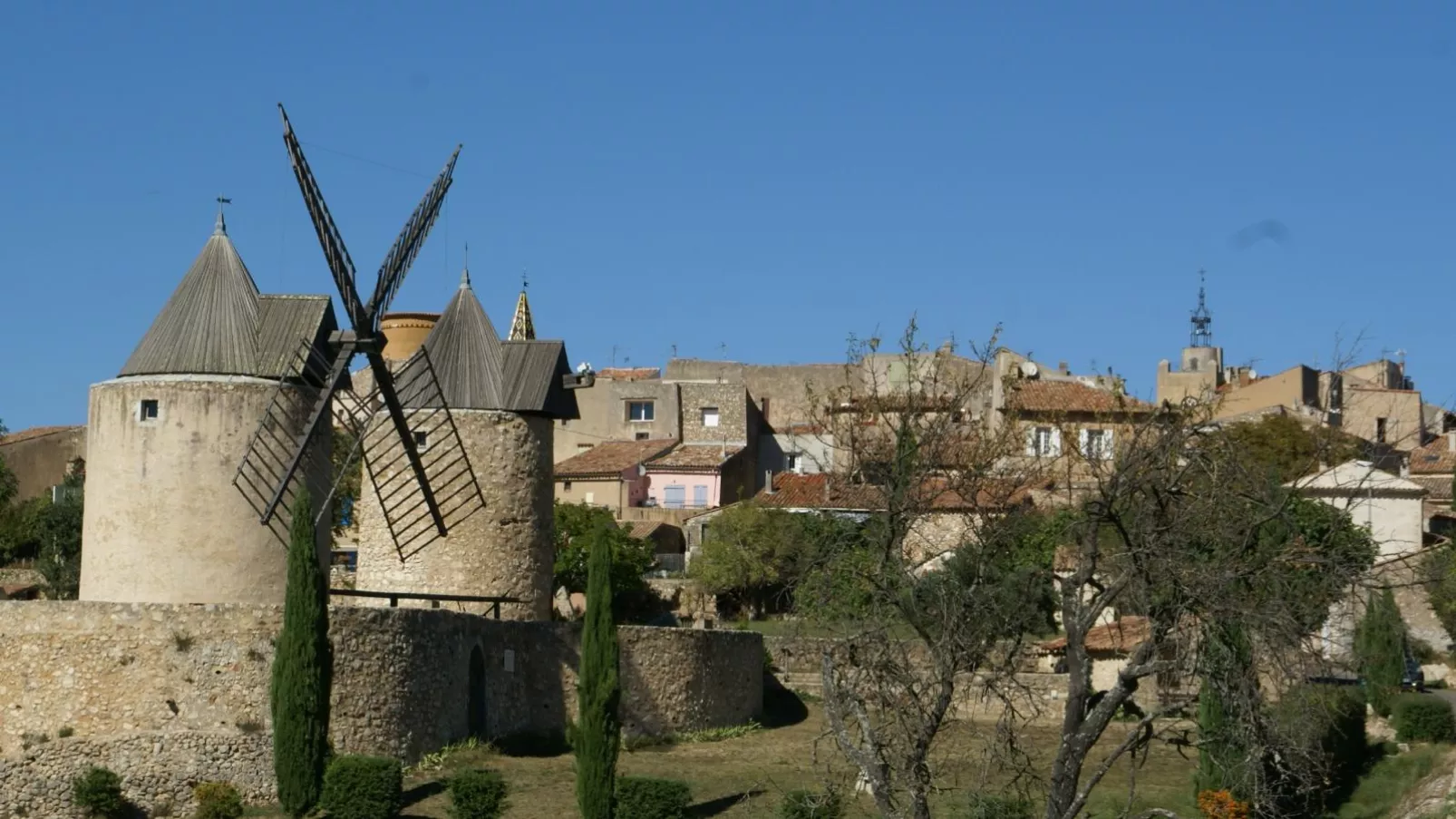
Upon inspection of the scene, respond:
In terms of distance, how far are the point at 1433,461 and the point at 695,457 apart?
66.7ft

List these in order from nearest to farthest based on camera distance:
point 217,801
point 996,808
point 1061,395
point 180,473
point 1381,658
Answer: point 996,808, point 217,801, point 180,473, point 1381,658, point 1061,395

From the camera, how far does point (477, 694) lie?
29.4m

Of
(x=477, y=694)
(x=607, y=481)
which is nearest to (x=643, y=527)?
(x=607, y=481)

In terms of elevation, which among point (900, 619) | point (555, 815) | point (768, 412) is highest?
point (768, 412)

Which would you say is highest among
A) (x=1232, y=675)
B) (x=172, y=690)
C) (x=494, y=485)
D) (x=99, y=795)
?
(x=494, y=485)

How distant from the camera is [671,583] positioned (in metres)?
46.7

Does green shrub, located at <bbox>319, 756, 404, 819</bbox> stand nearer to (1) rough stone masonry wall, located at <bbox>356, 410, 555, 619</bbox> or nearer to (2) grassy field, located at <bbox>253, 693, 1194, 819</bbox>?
(2) grassy field, located at <bbox>253, 693, 1194, 819</bbox>

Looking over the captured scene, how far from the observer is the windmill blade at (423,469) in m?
32.1

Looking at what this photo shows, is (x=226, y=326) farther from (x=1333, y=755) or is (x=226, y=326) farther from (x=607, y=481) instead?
(x=607, y=481)

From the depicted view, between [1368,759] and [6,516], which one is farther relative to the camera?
[6,516]

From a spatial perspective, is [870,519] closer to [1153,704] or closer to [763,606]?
[1153,704]

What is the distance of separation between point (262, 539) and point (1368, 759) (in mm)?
16175

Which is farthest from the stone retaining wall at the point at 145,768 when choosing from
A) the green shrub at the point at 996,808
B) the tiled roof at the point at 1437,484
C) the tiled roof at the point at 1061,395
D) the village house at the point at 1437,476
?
the tiled roof at the point at 1437,484

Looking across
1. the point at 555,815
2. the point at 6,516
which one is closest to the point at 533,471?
the point at 555,815
